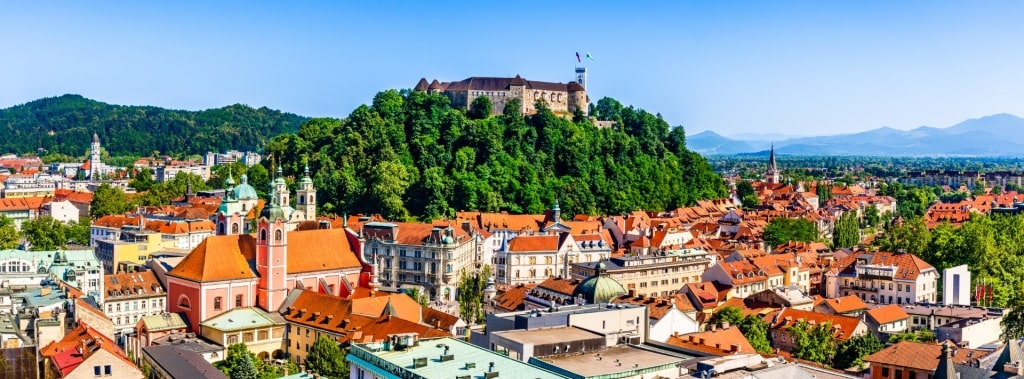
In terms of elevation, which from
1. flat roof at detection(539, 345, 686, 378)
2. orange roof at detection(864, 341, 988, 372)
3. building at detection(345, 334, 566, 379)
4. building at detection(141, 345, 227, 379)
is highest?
building at detection(345, 334, 566, 379)

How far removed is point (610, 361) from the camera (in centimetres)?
3247

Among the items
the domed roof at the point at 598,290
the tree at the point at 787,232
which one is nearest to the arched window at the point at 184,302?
the domed roof at the point at 598,290

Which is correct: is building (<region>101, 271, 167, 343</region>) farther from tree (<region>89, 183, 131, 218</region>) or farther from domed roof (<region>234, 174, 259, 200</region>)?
tree (<region>89, 183, 131, 218</region>)

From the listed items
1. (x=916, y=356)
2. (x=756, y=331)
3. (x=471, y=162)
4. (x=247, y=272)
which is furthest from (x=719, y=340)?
(x=471, y=162)

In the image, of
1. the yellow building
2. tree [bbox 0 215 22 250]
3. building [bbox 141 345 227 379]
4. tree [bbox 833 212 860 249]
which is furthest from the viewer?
tree [bbox 833 212 860 249]

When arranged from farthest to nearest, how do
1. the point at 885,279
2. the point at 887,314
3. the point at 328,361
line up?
the point at 885,279 → the point at 887,314 → the point at 328,361

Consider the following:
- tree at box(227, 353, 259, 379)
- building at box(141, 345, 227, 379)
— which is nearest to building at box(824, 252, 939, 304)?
tree at box(227, 353, 259, 379)

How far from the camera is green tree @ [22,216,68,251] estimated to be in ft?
Answer: 277

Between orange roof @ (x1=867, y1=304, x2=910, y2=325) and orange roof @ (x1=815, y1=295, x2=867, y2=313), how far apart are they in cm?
128

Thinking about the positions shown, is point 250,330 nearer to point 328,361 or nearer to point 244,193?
point 328,361

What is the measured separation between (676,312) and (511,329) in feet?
43.1

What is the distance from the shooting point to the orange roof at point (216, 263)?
51.6m

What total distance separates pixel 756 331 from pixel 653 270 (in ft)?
62.8

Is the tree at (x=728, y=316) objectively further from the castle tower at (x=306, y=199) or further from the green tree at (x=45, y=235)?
the green tree at (x=45, y=235)
